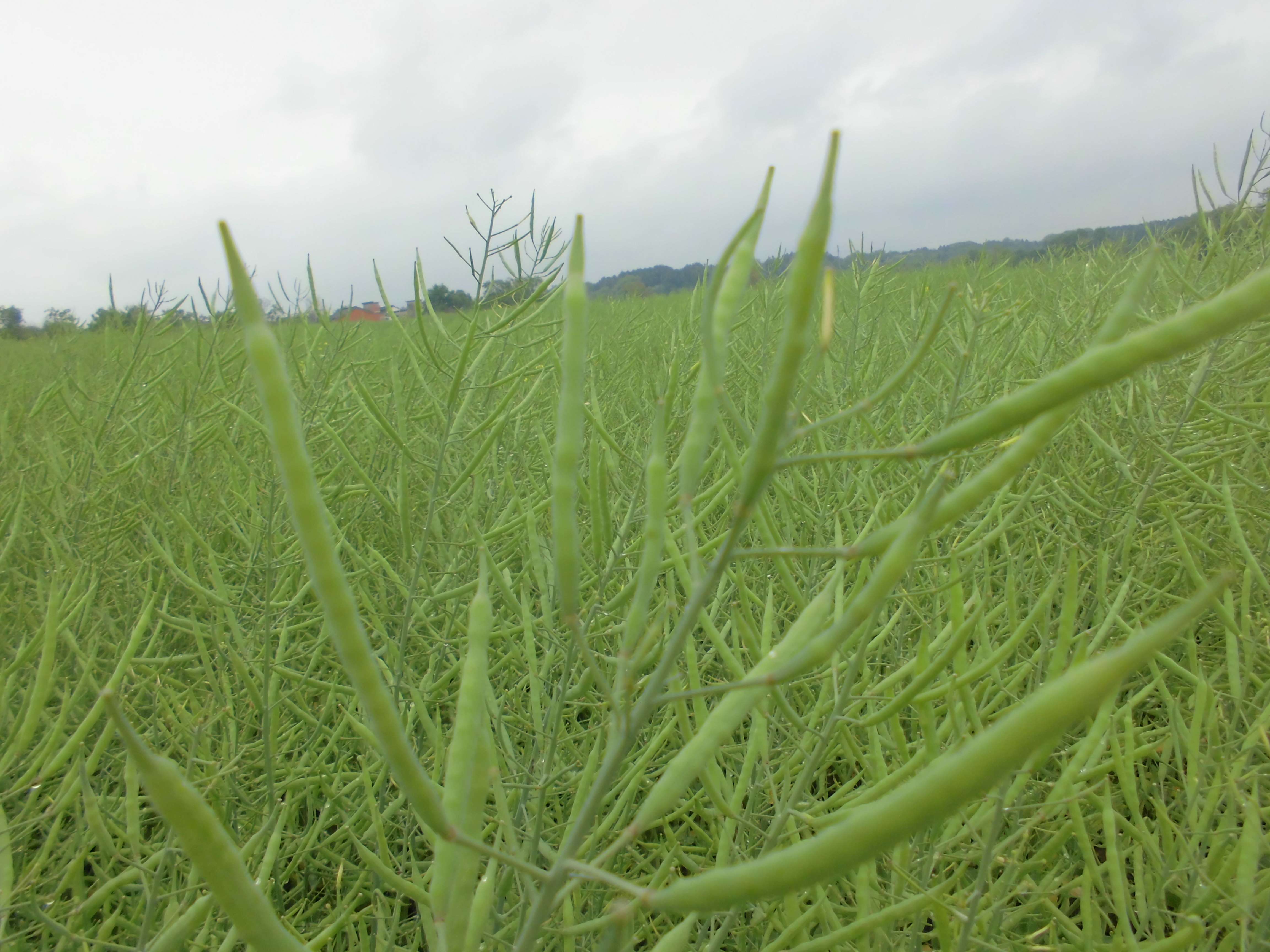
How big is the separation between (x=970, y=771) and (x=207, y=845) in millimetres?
281

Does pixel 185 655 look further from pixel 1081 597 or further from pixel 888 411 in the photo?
pixel 888 411

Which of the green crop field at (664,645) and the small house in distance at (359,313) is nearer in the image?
the green crop field at (664,645)

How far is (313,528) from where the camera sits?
0.29 metres

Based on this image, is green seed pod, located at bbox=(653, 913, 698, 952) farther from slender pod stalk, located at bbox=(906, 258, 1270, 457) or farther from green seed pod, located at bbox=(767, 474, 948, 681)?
slender pod stalk, located at bbox=(906, 258, 1270, 457)

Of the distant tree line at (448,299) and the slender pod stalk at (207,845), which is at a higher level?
the distant tree line at (448,299)

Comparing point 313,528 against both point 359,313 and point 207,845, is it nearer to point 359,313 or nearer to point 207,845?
point 207,845

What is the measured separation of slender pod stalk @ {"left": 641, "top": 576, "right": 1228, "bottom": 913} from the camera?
0.24 meters

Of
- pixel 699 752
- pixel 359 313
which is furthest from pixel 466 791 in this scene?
pixel 359 313

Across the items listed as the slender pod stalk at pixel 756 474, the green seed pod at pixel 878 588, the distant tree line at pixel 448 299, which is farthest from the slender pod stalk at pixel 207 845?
the distant tree line at pixel 448 299

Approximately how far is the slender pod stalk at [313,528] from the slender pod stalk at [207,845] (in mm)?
17

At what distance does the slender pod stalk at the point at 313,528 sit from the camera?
0.94ft

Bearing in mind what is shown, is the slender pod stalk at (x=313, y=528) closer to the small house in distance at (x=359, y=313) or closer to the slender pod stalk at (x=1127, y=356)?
the slender pod stalk at (x=1127, y=356)

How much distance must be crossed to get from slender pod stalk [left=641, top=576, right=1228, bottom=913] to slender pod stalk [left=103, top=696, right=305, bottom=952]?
177mm

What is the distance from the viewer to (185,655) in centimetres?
108
